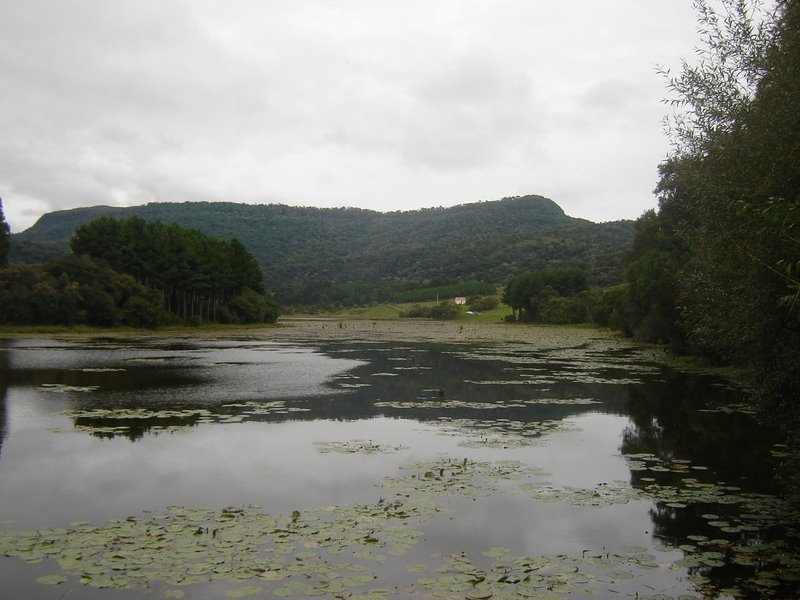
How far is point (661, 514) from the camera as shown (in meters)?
11.1

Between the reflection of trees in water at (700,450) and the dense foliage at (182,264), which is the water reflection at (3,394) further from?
the dense foliage at (182,264)

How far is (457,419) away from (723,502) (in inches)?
382

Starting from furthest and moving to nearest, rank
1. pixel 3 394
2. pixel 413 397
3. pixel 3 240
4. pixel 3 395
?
pixel 3 240, pixel 413 397, pixel 3 394, pixel 3 395

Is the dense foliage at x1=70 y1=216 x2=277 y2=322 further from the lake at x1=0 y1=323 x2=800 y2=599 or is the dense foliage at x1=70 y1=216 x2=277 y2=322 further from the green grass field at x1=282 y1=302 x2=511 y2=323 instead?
the lake at x1=0 y1=323 x2=800 y2=599

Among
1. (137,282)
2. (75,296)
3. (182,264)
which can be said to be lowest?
(75,296)

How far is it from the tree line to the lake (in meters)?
51.8

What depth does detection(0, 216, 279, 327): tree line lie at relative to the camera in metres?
70.9

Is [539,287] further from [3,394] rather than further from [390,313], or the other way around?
[3,394]

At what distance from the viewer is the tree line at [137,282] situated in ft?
233

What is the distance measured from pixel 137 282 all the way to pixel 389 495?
7769 cm

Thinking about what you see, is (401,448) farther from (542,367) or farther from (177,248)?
(177,248)

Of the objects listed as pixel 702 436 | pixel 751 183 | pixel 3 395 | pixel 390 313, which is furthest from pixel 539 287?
pixel 751 183

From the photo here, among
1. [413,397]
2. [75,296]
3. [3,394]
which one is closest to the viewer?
[3,394]

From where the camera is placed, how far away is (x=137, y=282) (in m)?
81.7
